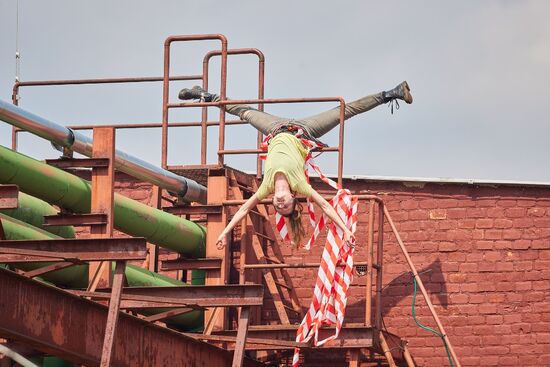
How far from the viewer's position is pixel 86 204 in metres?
17.4

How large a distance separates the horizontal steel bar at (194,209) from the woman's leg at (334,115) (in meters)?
1.46

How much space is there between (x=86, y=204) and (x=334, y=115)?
387cm

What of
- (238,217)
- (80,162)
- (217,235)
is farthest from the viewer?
(217,235)

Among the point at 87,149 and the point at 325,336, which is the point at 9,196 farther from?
the point at 325,336

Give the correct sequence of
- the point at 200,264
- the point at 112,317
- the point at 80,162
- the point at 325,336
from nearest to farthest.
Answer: the point at 112,317 < the point at 80,162 < the point at 325,336 < the point at 200,264

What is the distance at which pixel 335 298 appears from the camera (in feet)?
Result: 60.5

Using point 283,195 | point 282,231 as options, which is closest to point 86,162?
point 283,195

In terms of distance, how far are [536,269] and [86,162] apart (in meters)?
6.93

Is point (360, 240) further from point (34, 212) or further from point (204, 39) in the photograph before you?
point (34, 212)

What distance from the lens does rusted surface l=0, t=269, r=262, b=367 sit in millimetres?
14508

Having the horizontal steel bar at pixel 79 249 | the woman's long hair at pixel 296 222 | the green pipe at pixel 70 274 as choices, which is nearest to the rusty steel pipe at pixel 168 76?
the green pipe at pixel 70 274

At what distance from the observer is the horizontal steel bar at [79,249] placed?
14.6 meters

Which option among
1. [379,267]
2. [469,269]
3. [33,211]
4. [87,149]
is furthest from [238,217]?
[469,269]

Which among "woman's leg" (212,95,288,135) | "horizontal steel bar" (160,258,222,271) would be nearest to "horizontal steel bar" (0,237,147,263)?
"horizontal steel bar" (160,258,222,271)
